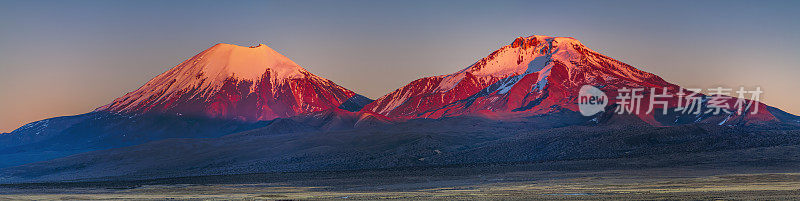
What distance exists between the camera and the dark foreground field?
222ft

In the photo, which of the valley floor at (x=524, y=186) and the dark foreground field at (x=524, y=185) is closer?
the valley floor at (x=524, y=186)

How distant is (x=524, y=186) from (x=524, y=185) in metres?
2.15

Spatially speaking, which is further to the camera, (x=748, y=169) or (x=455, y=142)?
(x=455, y=142)

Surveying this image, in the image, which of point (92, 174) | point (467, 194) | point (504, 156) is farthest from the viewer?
point (92, 174)

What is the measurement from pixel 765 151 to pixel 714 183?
1778 inches

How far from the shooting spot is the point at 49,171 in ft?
641

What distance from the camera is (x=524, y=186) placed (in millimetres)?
87625

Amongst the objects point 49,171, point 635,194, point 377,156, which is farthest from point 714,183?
point 49,171

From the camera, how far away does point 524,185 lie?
8975 centimetres

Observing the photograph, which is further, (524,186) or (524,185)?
(524,185)

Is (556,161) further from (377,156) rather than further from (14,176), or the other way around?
(14,176)

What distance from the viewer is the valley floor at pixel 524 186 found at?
6700 cm

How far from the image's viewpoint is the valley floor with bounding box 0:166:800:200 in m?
67.0

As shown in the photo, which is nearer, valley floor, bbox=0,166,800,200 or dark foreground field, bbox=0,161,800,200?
valley floor, bbox=0,166,800,200
